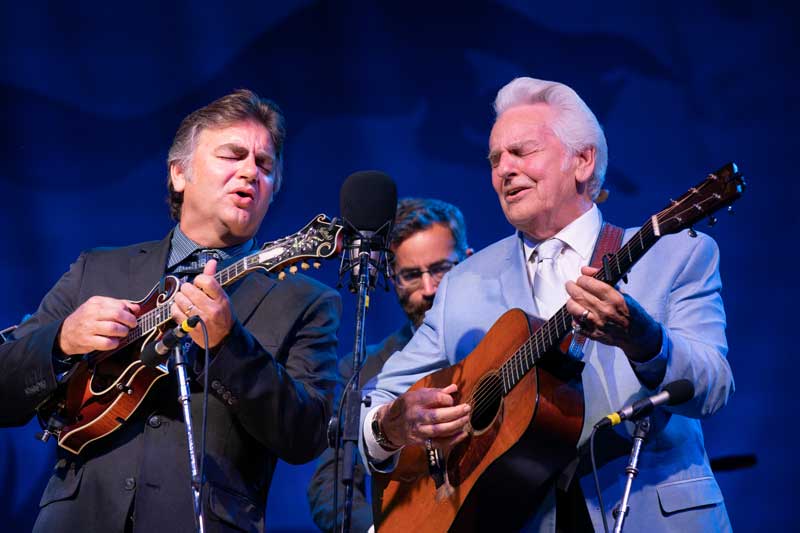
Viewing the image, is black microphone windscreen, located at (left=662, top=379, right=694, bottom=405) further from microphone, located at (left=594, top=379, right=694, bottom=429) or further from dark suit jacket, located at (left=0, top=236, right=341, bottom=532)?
dark suit jacket, located at (left=0, top=236, right=341, bottom=532)

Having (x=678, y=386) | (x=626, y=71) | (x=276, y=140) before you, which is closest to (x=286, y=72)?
(x=276, y=140)

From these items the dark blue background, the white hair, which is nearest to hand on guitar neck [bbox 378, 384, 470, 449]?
the white hair

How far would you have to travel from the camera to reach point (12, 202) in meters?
5.10

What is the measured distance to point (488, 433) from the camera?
9.50ft

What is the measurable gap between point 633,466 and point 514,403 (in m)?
0.40

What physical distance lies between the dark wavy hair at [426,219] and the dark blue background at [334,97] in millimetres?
366

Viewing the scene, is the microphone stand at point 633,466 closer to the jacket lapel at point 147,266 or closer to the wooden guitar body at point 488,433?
the wooden guitar body at point 488,433

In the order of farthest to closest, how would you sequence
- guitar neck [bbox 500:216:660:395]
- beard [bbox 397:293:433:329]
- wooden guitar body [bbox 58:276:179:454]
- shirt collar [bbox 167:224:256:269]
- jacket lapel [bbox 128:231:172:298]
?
beard [bbox 397:293:433:329] → shirt collar [bbox 167:224:256:269] → jacket lapel [bbox 128:231:172:298] → wooden guitar body [bbox 58:276:179:454] → guitar neck [bbox 500:216:660:395]

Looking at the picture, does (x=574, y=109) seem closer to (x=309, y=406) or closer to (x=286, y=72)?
(x=309, y=406)

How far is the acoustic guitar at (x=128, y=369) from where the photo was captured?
306cm

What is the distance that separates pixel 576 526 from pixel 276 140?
2.02m

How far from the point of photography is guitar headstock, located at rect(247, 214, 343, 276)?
3.00 metres

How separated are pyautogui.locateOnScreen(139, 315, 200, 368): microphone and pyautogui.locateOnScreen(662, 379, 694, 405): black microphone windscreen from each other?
4.44ft

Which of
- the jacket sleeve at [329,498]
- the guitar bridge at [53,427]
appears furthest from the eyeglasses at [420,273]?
the guitar bridge at [53,427]
